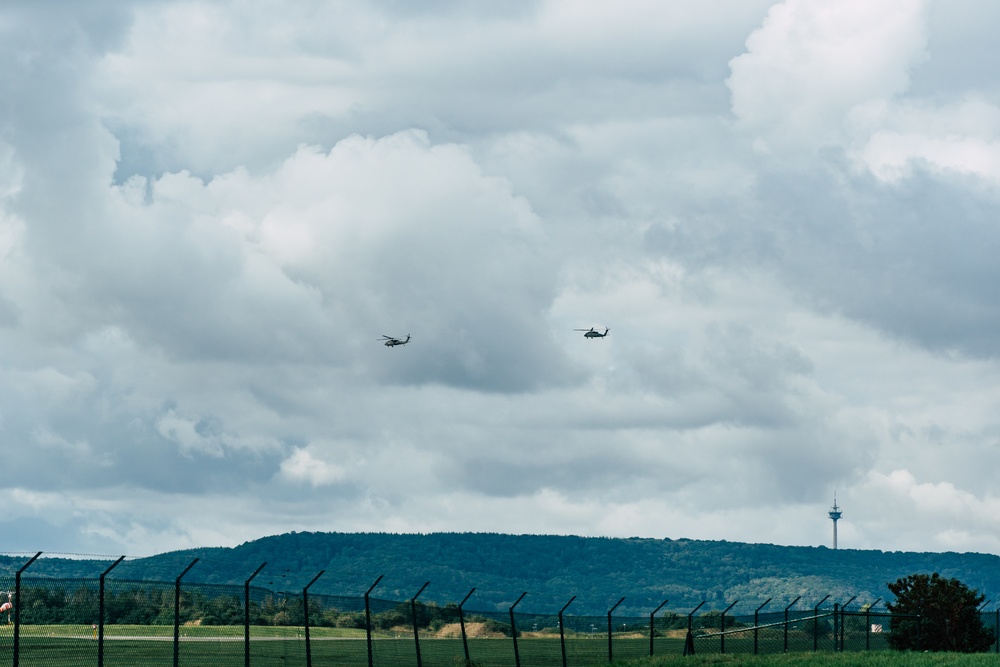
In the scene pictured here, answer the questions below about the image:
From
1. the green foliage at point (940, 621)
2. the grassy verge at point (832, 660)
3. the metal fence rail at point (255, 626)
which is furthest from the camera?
the green foliage at point (940, 621)

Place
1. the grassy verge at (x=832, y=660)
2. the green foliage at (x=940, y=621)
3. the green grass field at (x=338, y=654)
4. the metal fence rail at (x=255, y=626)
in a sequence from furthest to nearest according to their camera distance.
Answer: the green foliage at (x=940, y=621), the green grass field at (x=338, y=654), the grassy verge at (x=832, y=660), the metal fence rail at (x=255, y=626)

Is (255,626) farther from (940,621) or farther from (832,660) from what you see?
(940,621)

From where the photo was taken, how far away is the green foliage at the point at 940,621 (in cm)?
5703

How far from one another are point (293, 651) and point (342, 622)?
21922 mm

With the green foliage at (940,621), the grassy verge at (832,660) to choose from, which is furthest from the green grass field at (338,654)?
the green foliage at (940,621)

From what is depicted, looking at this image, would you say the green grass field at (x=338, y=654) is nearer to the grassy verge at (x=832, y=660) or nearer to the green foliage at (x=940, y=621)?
the grassy verge at (x=832, y=660)

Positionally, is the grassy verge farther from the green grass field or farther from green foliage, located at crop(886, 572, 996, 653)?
green foliage, located at crop(886, 572, 996, 653)

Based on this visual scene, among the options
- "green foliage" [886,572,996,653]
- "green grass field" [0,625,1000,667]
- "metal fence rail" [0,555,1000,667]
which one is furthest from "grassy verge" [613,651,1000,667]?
"green foliage" [886,572,996,653]

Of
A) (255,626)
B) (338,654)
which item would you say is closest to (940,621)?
(338,654)

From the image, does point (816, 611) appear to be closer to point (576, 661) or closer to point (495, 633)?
point (576, 661)

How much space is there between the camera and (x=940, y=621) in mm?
57250

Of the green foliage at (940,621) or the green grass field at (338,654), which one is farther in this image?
the green foliage at (940,621)

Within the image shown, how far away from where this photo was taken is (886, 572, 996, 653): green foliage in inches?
2245

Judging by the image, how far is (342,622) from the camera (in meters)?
93.6
